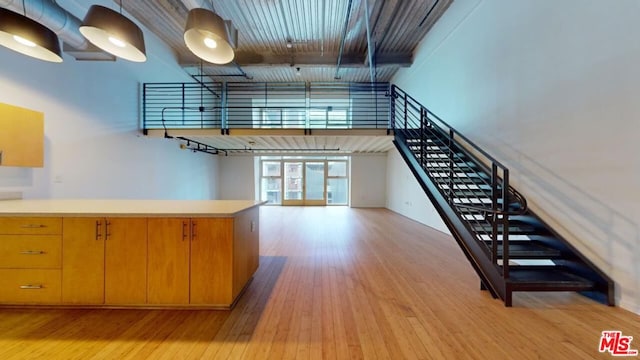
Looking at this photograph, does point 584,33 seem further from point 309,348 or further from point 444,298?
point 309,348

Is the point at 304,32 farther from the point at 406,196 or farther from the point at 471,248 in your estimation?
the point at 471,248

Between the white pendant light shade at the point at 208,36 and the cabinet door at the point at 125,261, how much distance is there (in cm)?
162

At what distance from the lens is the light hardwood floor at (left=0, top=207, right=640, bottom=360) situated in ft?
5.93

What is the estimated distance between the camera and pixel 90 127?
4.30m

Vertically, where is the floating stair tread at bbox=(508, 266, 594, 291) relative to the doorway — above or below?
below

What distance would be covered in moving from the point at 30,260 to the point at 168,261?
4.03 feet

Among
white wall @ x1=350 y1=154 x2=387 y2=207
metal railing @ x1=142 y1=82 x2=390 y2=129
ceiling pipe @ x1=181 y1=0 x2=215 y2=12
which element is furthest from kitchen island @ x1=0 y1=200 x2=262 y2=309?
white wall @ x1=350 y1=154 x2=387 y2=207

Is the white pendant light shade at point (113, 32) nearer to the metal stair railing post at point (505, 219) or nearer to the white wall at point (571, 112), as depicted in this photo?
the metal stair railing post at point (505, 219)

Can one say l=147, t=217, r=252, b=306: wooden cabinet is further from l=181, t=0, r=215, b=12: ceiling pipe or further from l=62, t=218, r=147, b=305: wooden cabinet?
l=181, t=0, r=215, b=12: ceiling pipe

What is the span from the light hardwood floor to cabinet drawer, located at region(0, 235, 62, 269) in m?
0.42

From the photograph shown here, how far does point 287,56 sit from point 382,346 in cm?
725

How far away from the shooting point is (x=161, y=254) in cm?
234

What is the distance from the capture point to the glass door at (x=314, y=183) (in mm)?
11211

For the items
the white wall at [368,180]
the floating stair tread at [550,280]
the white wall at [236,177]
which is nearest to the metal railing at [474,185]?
the floating stair tread at [550,280]
